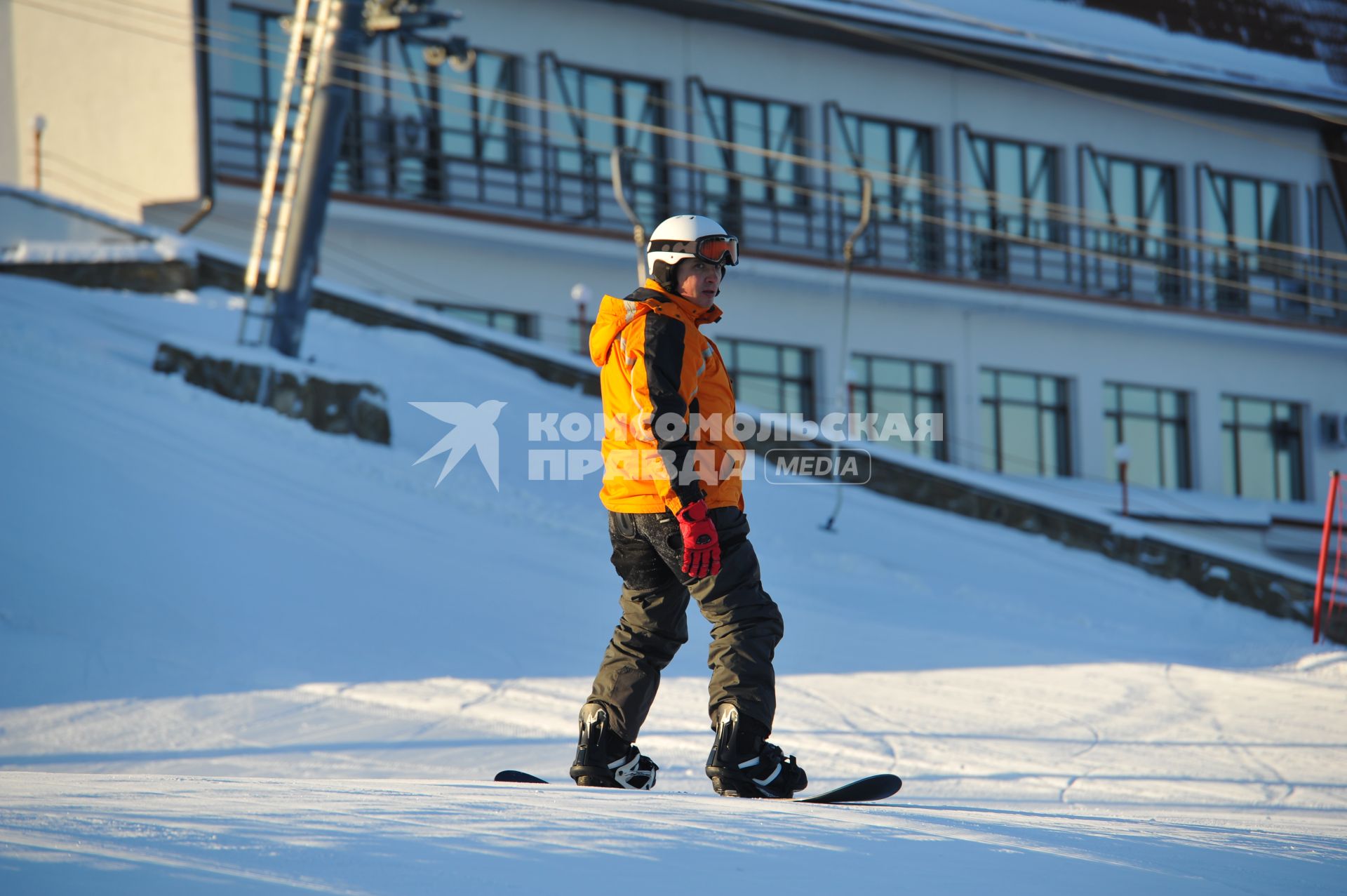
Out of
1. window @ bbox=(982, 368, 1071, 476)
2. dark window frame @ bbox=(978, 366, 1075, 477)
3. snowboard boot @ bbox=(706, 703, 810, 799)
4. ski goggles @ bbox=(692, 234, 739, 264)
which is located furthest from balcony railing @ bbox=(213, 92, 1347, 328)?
snowboard boot @ bbox=(706, 703, 810, 799)

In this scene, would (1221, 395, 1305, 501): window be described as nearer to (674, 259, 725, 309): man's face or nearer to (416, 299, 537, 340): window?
(416, 299, 537, 340): window

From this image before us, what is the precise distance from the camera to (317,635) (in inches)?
287

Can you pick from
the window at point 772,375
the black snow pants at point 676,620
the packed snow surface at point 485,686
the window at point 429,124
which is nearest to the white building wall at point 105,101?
the window at point 429,124

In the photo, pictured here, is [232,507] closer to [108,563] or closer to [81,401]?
[108,563]

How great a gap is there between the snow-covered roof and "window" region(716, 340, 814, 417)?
5.55 meters

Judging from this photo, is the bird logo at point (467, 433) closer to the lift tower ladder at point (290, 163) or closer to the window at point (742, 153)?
the lift tower ladder at point (290, 163)

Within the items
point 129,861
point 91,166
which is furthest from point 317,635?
point 91,166

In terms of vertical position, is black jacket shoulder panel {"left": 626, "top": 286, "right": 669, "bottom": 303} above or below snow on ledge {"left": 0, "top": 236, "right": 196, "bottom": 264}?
below

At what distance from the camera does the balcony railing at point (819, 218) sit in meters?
20.2

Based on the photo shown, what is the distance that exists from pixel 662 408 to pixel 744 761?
3.55 ft

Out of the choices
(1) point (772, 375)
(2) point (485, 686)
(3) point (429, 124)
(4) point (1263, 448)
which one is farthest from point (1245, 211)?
(2) point (485, 686)

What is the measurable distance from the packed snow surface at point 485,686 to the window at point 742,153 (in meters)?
10.2

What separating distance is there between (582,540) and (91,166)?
1293cm

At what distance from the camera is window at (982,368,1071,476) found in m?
25.2
